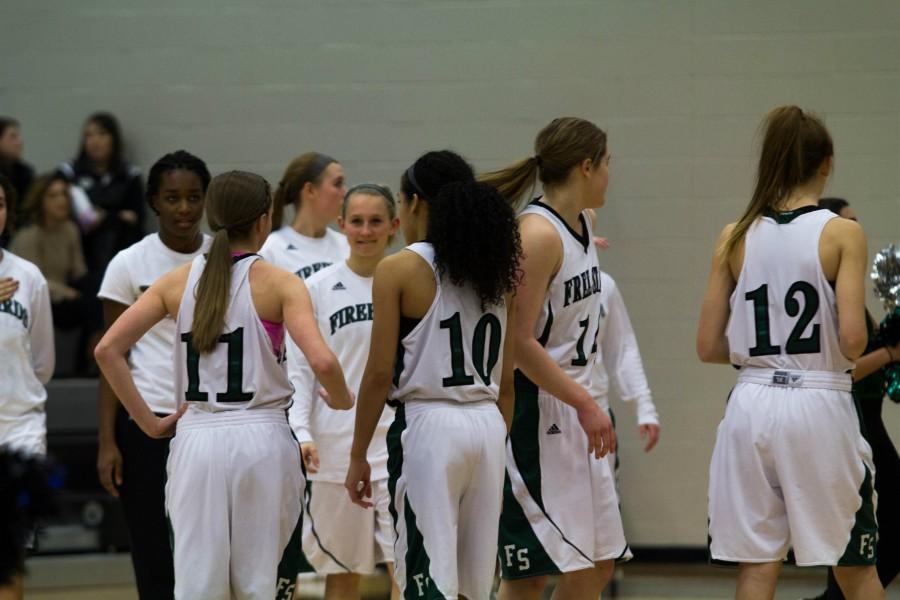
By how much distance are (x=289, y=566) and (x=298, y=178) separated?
240cm

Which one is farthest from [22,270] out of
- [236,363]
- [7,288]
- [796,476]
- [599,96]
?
[599,96]

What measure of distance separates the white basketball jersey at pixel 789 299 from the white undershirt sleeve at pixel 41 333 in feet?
Answer: 8.37

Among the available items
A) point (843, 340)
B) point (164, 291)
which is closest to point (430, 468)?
point (164, 291)

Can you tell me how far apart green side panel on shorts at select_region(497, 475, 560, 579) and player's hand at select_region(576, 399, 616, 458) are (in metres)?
0.35

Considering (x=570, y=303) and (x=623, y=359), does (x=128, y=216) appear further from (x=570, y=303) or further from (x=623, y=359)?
(x=570, y=303)

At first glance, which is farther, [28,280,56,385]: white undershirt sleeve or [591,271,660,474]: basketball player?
[591,271,660,474]: basketball player

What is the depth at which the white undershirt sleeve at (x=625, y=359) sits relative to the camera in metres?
6.20

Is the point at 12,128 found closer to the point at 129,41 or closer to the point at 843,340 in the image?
the point at 129,41

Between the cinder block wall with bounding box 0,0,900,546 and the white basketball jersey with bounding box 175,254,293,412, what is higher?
the cinder block wall with bounding box 0,0,900,546

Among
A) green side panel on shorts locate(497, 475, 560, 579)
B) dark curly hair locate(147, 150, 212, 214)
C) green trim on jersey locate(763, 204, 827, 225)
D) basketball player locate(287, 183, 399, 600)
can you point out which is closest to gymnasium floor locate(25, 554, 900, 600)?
basketball player locate(287, 183, 399, 600)

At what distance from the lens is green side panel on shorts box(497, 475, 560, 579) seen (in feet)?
14.1

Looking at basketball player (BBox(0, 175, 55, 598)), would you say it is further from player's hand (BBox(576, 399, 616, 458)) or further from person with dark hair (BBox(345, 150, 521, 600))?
player's hand (BBox(576, 399, 616, 458))

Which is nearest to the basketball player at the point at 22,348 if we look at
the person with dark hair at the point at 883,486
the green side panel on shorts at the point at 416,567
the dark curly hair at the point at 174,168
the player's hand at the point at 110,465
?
the player's hand at the point at 110,465

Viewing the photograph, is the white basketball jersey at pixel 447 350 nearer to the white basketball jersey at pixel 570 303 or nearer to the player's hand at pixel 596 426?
the player's hand at pixel 596 426
